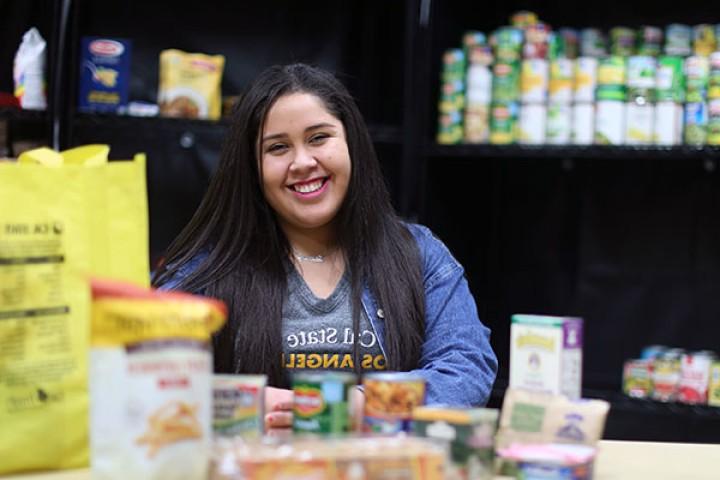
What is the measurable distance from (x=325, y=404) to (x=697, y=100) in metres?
2.17

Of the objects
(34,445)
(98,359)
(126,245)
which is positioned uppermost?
(126,245)

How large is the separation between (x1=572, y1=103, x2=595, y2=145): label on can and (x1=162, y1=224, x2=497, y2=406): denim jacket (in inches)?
41.7

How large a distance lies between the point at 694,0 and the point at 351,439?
2.66 m

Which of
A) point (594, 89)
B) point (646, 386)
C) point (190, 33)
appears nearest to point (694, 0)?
point (594, 89)

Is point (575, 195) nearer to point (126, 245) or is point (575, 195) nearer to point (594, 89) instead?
point (594, 89)

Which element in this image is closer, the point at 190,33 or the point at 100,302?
the point at 100,302

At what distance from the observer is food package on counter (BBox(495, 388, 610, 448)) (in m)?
1.25

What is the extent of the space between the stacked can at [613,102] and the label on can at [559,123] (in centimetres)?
10

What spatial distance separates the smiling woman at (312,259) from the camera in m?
2.02

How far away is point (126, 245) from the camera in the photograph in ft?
4.08

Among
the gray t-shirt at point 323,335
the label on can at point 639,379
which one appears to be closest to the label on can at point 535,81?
the label on can at point 639,379

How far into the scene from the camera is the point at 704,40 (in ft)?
10.0

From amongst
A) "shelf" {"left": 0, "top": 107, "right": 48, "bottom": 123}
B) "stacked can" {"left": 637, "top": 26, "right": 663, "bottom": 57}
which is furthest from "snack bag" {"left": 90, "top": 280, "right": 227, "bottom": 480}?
"stacked can" {"left": 637, "top": 26, "right": 663, "bottom": 57}

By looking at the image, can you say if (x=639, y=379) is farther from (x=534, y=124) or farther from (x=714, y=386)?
(x=534, y=124)
